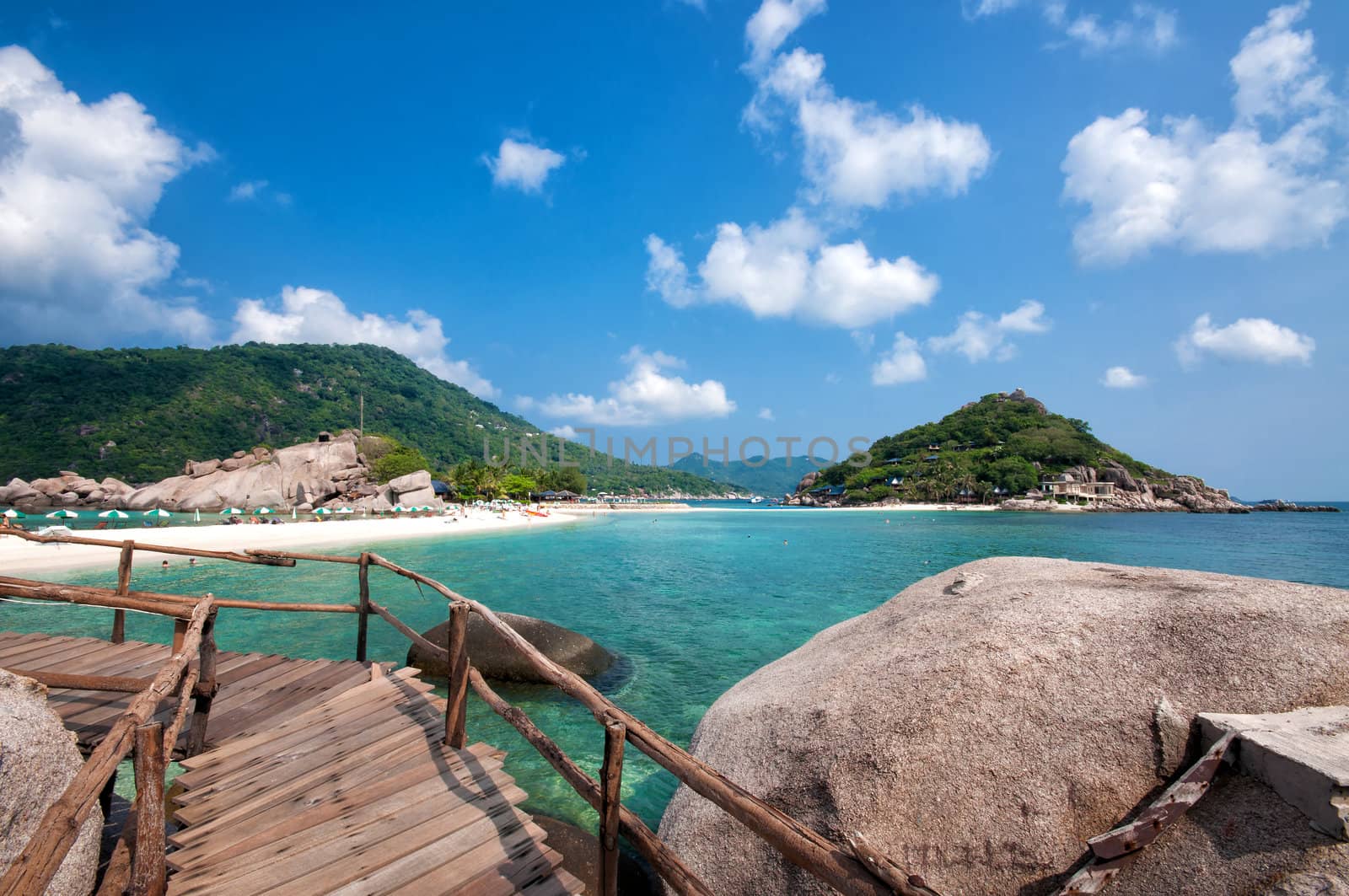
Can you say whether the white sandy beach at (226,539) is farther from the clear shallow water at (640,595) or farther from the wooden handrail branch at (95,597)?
the wooden handrail branch at (95,597)

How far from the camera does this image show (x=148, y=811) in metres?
2.92

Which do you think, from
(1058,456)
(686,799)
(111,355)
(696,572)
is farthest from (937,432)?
(111,355)

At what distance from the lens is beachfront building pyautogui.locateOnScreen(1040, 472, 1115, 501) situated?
11038 centimetres

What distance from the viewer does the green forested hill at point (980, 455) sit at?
119125 mm

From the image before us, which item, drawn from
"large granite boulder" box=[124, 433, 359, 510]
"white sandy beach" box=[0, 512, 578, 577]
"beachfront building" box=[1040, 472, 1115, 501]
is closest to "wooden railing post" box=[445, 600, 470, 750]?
"white sandy beach" box=[0, 512, 578, 577]

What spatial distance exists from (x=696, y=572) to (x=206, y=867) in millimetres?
25794

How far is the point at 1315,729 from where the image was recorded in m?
2.67

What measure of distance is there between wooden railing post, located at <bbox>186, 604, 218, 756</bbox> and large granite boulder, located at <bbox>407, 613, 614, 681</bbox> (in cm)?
444

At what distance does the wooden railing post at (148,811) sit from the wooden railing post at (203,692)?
8.63 feet

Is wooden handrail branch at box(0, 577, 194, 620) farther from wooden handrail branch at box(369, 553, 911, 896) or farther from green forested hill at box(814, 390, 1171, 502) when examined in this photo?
green forested hill at box(814, 390, 1171, 502)

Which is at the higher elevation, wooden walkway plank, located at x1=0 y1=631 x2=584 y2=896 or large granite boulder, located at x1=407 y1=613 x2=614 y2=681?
wooden walkway plank, located at x1=0 y1=631 x2=584 y2=896

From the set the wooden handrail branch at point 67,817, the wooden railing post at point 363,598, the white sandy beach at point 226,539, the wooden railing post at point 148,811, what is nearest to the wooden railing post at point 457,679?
the wooden railing post at point 148,811

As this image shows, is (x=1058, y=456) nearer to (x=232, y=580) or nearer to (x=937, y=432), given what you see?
(x=937, y=432)

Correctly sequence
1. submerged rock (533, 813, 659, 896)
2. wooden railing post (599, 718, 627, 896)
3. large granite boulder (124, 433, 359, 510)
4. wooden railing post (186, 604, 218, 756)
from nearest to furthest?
1. wooden railing post (599, 718, 627, 896)
2. submerged rock (533, 813, 659, 896)
3. wooden railing post (186, 604, 218, 756)
4. large granite boulder (124, 433, 359, 510)
